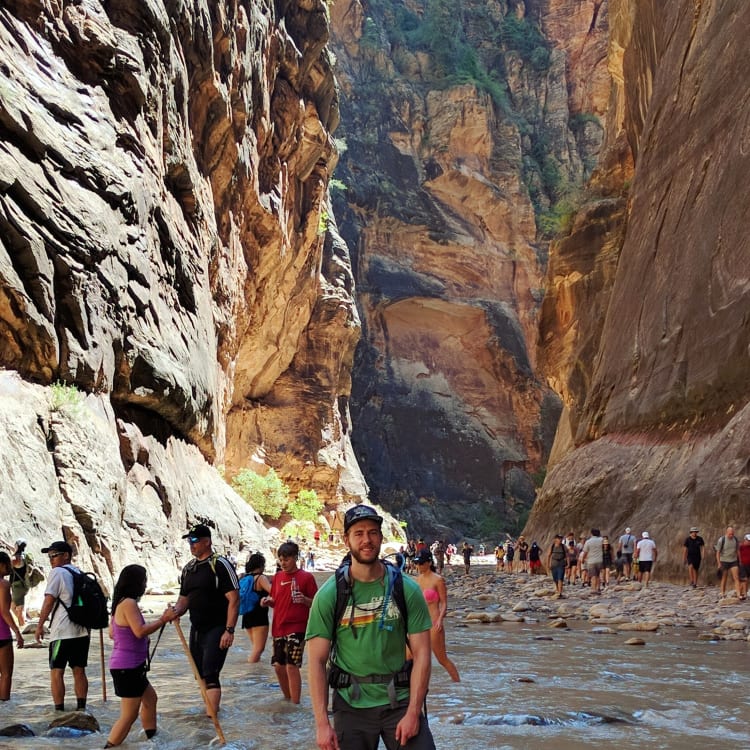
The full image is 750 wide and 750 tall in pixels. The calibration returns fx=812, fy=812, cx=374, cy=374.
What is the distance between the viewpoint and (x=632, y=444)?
22.8m

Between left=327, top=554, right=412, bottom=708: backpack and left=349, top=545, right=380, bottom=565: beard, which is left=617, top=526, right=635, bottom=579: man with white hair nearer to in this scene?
left=327, top=554, right=412, bottom=708: backpack

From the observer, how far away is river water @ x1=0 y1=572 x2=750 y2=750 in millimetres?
5840

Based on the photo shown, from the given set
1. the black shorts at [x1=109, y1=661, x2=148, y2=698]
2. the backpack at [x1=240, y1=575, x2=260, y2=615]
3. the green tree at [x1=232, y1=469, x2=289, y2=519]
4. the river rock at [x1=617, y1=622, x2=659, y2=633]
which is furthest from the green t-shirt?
the green tree at [x1=232, y1=469, x2=289, y2=519]

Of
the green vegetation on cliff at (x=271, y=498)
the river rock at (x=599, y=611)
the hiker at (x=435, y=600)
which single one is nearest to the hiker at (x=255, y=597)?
the hiker at (x=435, y=600)

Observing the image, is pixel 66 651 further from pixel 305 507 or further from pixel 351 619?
pixel 305 507

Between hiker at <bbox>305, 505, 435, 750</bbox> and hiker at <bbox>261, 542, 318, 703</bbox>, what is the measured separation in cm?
363

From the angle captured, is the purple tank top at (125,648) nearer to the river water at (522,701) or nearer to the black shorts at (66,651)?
the river water at (522,701)

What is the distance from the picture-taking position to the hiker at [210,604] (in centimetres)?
626

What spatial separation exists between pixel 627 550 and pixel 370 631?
1659 cm

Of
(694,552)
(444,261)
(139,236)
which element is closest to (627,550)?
(694,552)

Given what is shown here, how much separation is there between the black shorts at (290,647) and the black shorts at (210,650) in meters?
0.87

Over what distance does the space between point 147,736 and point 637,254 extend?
2430 cm

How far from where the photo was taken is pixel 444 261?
7906 centimetres

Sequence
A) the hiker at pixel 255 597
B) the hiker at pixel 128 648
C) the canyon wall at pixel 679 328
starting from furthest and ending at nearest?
the canyon wall at pixel 679 328 < the hiker at pixel 255 597 < the hiker at pixel 128 648
